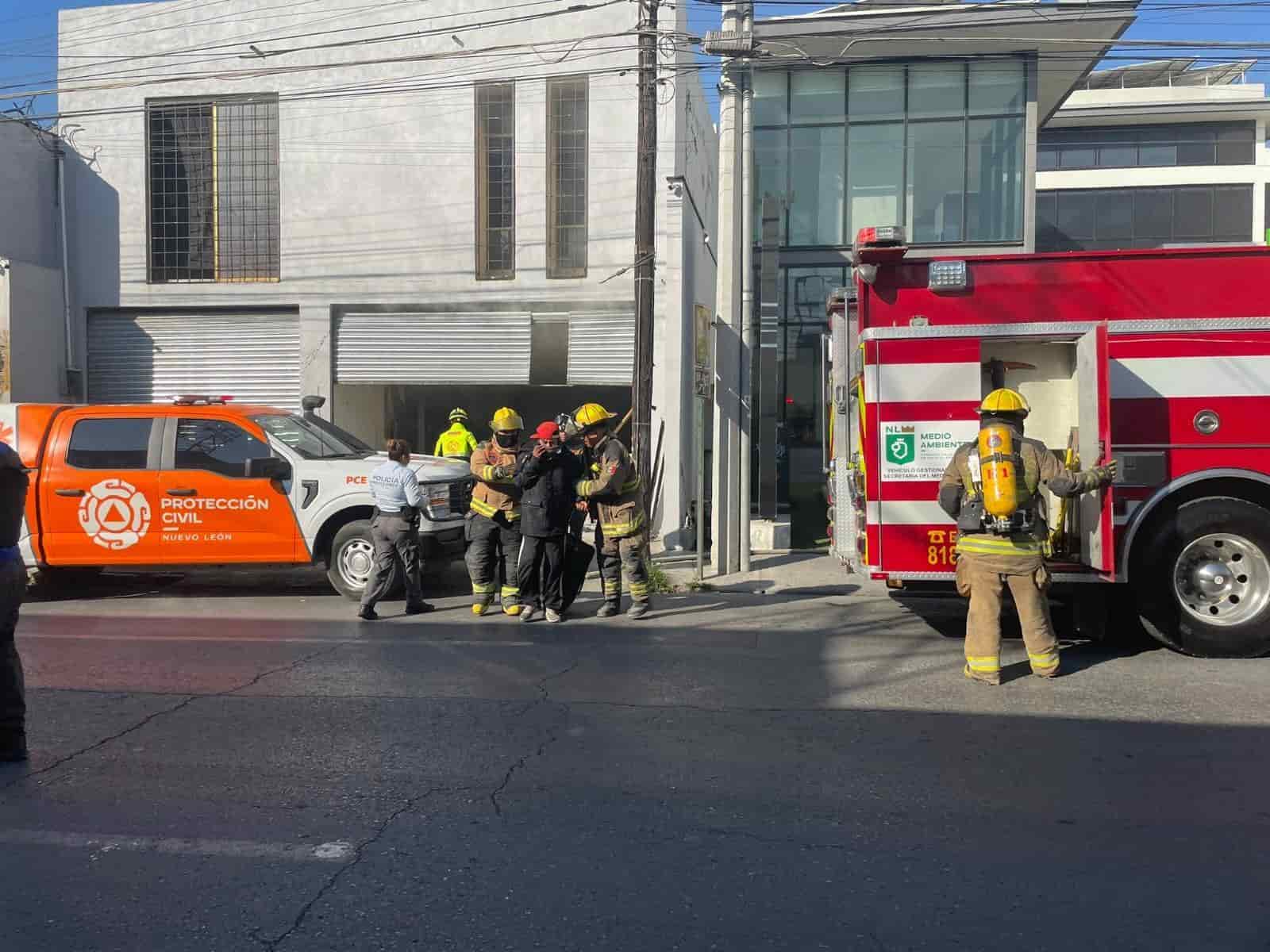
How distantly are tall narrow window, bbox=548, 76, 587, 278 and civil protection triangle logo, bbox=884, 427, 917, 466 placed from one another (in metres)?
9.17

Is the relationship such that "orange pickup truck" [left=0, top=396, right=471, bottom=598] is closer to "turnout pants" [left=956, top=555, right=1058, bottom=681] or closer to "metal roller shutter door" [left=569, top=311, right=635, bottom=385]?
"turnout pants" [left=956, top=555, right=1058, bottom=681]

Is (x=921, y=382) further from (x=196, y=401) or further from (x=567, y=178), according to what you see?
(x=567, y=178)

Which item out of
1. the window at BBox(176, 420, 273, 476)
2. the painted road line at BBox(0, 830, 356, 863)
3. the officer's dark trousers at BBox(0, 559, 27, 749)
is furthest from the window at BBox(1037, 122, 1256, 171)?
the painted road line at BBox(0, 830, 356, 863)

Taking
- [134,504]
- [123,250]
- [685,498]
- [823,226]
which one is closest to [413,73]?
[123,250]

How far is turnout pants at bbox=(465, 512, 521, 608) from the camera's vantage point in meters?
9.66

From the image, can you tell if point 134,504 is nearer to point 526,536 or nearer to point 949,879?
point 526,536

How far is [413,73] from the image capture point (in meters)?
16.9

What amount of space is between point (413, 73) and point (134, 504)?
9162mm

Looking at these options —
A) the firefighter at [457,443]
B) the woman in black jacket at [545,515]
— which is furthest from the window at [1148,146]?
the woman in black jacket at [545,515]

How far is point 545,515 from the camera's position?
9.30 meters

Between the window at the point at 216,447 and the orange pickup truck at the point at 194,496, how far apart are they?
0.01m

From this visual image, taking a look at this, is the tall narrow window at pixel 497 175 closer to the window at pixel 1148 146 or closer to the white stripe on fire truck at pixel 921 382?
the white stripe on fire truck at pixel 921 382

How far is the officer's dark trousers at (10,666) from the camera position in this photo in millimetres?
5438

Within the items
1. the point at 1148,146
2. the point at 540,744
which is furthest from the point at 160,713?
the point at 1148,146
